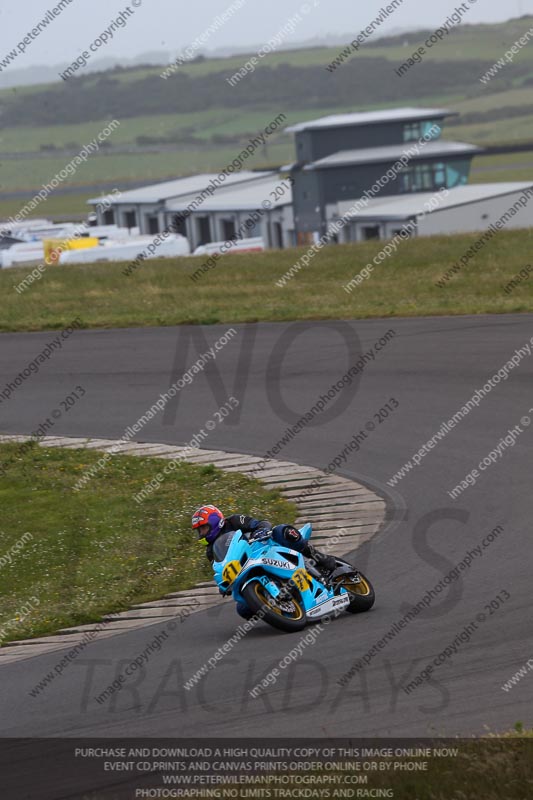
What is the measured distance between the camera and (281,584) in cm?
959

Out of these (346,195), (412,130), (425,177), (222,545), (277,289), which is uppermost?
(222,545)

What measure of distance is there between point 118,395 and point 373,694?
12.8 m

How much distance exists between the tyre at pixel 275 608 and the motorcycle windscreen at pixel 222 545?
1.45 ft

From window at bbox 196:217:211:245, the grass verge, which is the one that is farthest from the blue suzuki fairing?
window at bbox 196:217:211:245

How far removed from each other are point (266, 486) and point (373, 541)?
2.76 m

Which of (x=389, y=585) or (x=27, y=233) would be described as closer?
(x=389, y=585)

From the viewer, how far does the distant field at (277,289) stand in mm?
25016

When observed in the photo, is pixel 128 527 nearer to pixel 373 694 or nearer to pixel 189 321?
pixel 373 694

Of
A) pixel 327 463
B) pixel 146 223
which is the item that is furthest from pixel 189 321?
pixel 146 223

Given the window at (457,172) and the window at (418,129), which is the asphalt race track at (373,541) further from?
the window at (418,129)

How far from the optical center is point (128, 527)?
44.2 feet

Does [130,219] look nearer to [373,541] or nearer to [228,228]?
[228,228]

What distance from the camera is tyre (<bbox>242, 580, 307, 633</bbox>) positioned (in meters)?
9.38

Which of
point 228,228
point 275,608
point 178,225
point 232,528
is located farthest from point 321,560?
point 178,225
